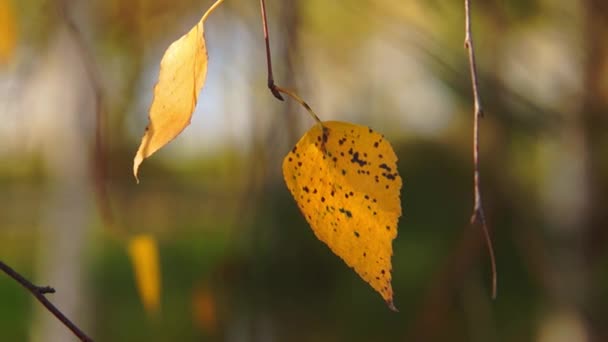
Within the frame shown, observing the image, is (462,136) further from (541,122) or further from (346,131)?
(346,131)

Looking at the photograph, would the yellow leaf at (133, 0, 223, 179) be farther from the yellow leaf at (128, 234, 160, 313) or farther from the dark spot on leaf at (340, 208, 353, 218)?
the yellow leaf at (128, 234, 160, 313)

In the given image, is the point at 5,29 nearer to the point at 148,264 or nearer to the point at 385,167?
the point at 148,264

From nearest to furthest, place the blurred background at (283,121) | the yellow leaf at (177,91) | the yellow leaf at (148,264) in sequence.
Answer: the yellow leaf at (177,91)
the yellow leaf at (148,264)
the blurred background at (283,121)

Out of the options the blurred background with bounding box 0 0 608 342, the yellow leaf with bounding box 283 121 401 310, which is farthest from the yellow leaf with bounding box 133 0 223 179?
the blurred background with bounding box 0 0 608 342

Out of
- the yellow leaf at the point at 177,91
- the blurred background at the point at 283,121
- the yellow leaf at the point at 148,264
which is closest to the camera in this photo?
the yellow leaf at the point at 177,91

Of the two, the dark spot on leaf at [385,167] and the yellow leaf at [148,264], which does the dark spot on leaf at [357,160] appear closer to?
the dark spot on leaf at [385,167]

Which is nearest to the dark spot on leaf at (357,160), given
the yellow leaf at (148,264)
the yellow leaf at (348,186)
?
the yellow leaf at (348,186)

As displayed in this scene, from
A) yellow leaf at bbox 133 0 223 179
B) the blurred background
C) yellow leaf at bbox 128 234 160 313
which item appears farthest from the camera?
the blurred background
